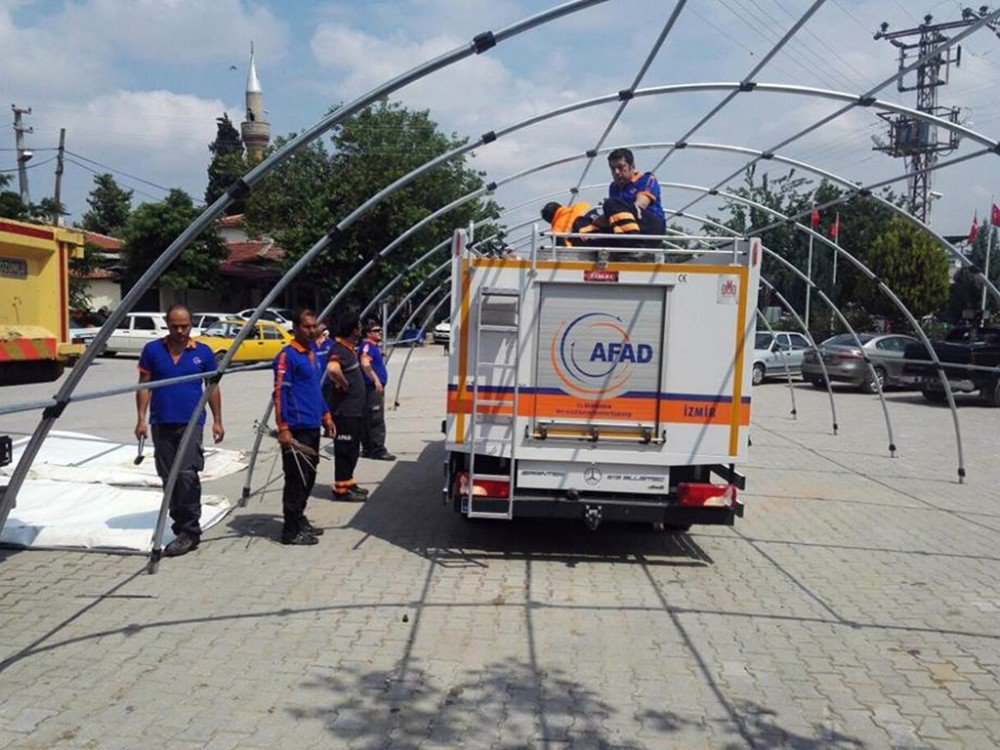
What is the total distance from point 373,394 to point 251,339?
731 inches

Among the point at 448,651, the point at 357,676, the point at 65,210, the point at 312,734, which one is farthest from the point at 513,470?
the point at 65,210

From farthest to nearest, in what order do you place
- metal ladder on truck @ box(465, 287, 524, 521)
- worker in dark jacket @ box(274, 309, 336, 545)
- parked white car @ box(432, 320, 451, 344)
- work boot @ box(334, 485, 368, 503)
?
parked white car @ box(432, 320, 451, 344)
work boot @ box(334, 485, 368, 503)
worker in dark jacket @ box(274, 309, 336, 545)
metal ladder on truck @ box(465, 287, 524, 521)

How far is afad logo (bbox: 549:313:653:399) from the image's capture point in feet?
23.0

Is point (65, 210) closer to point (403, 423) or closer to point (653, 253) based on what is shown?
point (403, 423)

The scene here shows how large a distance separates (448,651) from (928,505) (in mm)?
6817

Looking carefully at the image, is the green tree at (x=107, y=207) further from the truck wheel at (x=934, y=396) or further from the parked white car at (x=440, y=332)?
the truck wheel at (x=934, y=396)

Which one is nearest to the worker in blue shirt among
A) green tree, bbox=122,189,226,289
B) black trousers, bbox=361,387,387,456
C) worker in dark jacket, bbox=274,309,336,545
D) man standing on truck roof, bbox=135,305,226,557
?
black trousers, bbox=361,387,387,456

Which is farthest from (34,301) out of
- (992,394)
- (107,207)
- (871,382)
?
(107,207)

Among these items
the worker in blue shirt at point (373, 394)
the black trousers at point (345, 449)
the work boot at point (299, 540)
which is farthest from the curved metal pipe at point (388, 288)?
the work boot at point (299, 540)

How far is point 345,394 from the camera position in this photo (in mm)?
8805

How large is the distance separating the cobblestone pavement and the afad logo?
1562mm

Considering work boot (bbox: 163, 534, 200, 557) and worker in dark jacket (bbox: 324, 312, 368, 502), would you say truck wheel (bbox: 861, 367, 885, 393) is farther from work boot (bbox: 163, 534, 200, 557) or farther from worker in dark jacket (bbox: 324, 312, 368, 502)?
work boot (bbox: 163, 534, 200, 557)

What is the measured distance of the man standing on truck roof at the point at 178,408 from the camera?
6.77 meters

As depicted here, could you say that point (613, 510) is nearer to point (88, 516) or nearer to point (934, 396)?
point (88, 516)
